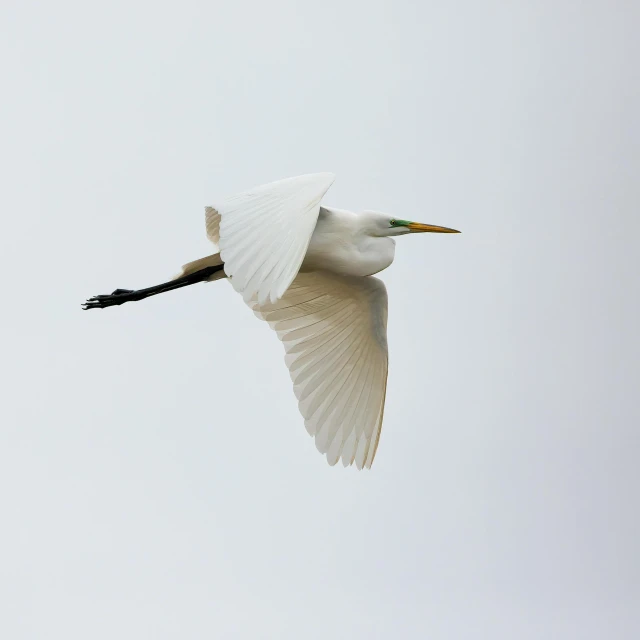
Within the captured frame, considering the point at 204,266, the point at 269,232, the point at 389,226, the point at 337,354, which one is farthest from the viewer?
the point at 337,354

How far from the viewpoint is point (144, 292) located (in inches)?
431

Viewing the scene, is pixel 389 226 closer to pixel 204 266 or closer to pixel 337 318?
pixel 337 318

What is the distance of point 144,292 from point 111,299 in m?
0.39

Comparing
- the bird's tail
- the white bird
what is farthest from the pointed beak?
the bird's tail

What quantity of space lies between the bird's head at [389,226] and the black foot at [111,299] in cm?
215

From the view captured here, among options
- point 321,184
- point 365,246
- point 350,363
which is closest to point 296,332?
point 350,363

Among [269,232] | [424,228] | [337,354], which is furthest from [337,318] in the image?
[269,232]

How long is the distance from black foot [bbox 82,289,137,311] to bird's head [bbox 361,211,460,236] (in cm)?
215

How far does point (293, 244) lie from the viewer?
7.91 meters

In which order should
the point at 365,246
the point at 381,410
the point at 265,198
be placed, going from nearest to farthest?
the point at 265,198 < the point at 365,246 < the point at 381,410

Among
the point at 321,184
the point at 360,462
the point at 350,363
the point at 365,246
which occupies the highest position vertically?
the point at 321,184

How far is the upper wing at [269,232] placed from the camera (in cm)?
774

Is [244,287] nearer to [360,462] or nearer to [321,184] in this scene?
[321,184]

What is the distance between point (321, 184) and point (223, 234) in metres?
0.90
